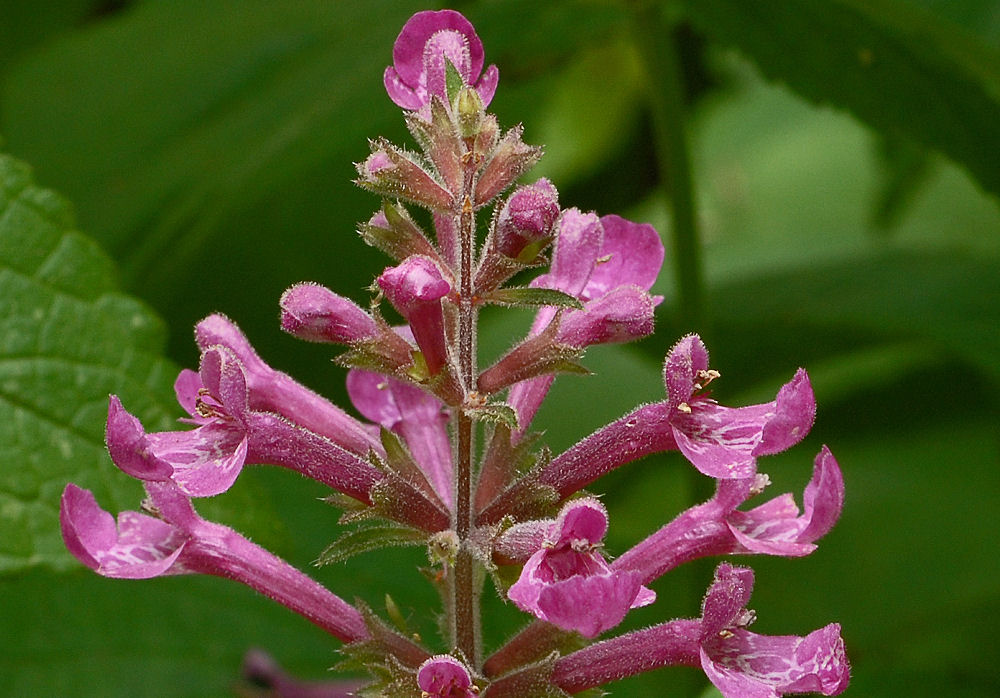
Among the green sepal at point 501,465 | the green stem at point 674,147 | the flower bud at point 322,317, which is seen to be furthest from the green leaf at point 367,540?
the green stem at point 674,147

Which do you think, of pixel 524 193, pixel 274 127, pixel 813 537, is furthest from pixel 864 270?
pixel 524 193

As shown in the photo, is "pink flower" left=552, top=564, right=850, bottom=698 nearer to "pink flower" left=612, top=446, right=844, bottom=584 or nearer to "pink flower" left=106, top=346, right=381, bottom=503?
"pink flower" left=612, top=446, right=844, bottom=584

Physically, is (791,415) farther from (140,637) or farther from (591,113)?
(591,113)

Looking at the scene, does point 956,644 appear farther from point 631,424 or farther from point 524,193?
point 524,193

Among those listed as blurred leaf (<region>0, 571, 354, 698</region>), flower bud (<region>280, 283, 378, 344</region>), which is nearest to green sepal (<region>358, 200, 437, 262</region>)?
flower bud (<region>280, 283, 378, 344</region>)

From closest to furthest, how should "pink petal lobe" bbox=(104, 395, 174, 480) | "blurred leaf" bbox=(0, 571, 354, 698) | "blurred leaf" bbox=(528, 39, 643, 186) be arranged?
"pink petal lobe" bbox=(104, 395, 174, 480) < "blurred leaf" bbox=(0, 571, 354, 698) < "blurred leaf" bbox=(528, 39, 643, 186)

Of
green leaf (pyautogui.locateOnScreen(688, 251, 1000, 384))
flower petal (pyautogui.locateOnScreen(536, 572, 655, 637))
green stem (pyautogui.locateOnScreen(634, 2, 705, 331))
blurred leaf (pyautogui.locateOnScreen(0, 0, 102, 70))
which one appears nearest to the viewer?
flower petal (pyautogui.locateOnScreen(536, 572, 655, 637))

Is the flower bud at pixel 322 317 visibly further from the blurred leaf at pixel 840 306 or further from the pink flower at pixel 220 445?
the blurred leaf at pixel 840 306
